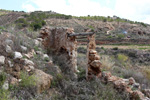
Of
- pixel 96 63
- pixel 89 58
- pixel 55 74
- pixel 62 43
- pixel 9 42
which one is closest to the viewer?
pixel 9 42

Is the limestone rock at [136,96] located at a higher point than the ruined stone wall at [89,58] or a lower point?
lower

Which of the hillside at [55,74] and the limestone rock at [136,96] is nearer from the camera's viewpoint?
the hillside at [55,74]

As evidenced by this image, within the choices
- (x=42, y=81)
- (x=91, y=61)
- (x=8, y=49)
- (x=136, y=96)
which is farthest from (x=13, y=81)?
(x=136, y=96)

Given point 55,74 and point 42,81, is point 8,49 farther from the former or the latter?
point 55,74

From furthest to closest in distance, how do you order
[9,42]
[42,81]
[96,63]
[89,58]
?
[89,58]
[96,63]
[9,42]
[42,81]

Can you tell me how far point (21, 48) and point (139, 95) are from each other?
5.29 m

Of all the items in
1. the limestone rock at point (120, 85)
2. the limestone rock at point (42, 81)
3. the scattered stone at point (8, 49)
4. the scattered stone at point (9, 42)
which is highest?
the scattered stone at point (9, 42)

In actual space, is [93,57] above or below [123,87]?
above

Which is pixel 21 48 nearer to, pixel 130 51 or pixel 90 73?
pixel 90 73

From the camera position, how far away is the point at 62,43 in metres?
8.80

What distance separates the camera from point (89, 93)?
5.72 m

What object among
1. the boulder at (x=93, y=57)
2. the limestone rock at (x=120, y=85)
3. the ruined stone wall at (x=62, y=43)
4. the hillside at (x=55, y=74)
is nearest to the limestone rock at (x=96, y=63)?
the hillside at (x=55, y=74)

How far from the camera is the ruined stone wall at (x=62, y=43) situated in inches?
327

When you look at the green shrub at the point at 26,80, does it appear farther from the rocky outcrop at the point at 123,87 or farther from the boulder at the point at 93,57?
the rocky outcrop at the point at 123,87
